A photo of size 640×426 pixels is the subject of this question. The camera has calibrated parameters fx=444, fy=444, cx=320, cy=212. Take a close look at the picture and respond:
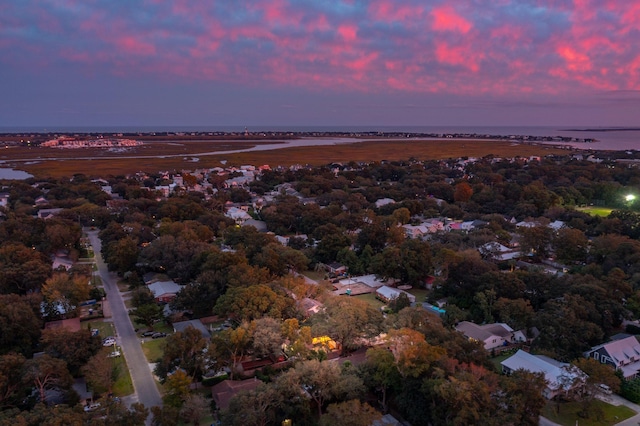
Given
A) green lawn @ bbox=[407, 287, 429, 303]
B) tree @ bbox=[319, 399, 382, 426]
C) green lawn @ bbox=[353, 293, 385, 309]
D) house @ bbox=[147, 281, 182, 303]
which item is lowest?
green lawn @ bbox=[353, 293, 385, 309]

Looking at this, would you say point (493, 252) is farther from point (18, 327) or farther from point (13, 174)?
point (13, 174)

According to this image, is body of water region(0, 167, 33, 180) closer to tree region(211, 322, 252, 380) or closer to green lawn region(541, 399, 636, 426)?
tree region(211, 322, 252, 380)

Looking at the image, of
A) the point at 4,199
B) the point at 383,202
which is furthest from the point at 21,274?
the point at 4,199

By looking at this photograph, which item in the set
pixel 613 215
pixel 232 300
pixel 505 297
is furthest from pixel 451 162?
pixel 232 300

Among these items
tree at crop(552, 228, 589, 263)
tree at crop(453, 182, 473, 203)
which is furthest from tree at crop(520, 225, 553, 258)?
tree at crop(453, 182, 473, 203)

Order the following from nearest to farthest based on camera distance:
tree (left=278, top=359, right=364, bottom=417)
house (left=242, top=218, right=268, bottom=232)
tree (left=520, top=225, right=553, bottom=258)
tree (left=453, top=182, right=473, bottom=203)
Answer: tree (left=278, top=359, right=364, bottom=417) → tree (left=520, top=225, right=553, bottom=258) → house (left=242, top=218, right=268, bottom=232) → tree (left=453, top=182, right=473, bottom=203)

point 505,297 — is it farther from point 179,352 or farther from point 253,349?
point 179,352
